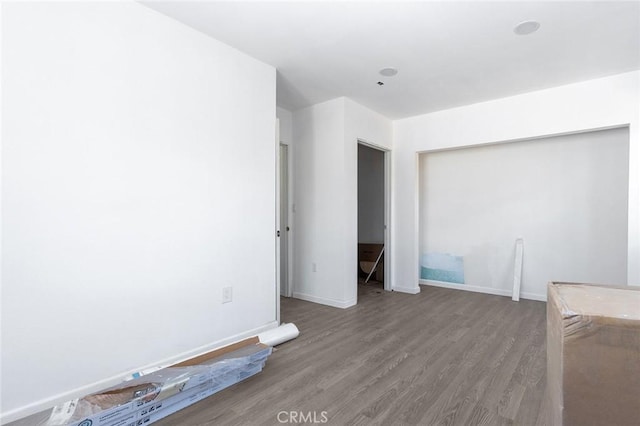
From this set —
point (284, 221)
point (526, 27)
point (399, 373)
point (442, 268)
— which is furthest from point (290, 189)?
point (526, 27)

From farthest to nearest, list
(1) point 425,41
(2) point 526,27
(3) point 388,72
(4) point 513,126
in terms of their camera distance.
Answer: (4) point 513,126, (3) point 388,72, (1) point 425,41, (2) point 526,27

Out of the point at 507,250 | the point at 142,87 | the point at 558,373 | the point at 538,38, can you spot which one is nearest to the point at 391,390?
the point at 558,373

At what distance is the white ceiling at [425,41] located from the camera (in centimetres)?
231

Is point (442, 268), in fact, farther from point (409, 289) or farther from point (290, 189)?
point (290, 189)

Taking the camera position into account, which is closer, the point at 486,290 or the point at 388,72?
the point at 388,72

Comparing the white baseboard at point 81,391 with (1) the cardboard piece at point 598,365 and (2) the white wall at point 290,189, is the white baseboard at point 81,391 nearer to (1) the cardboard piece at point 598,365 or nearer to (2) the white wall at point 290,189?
(2) the white wall at point 290,189

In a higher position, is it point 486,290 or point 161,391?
point 161,391

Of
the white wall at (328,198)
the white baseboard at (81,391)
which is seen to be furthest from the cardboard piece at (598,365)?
the white wall at (328,198)

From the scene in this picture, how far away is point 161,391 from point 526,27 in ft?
11.6

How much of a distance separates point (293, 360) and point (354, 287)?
182cm

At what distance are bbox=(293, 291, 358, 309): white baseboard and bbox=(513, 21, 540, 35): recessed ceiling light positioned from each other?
3195 millimetres

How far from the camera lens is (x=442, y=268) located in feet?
16.9

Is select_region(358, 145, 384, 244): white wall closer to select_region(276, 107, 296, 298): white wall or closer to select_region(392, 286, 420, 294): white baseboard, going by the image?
select_region(392, 286, 420, 294): white baseboard

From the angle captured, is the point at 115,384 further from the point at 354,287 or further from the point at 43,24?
the point at 354,287
